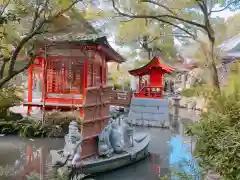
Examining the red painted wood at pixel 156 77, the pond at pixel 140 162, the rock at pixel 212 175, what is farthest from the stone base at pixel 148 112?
the rock at pixel 212 175

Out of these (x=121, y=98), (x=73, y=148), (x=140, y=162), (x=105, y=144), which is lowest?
(x=140, y=162)

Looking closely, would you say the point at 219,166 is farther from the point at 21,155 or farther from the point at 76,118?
the point at 76,118

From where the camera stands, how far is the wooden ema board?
22.7ft

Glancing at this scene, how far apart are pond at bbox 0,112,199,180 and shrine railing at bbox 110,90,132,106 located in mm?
4919

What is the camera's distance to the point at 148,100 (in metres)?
17.2

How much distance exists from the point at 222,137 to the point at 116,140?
4014mm

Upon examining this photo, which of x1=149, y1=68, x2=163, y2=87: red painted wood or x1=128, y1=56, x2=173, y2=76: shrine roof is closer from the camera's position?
x1=128, y1=56, x2=173, y2=76: shrine roof

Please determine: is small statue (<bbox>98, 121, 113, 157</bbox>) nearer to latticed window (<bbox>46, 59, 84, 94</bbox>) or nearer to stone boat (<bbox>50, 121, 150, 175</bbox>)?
stone boat (<bbox>50, 121, 150, 175</bbox>)

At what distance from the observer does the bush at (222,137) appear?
11.5 ft

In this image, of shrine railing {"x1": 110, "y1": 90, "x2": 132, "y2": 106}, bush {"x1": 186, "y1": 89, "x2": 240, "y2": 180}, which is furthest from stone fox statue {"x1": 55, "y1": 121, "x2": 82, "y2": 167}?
shrine railing {"x1": 110, "y1": 90, "x2": 132, "y2": 106}

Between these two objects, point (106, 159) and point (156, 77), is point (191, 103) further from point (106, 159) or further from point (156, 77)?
point (106, 159)

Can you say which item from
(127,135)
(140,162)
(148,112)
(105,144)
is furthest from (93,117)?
(148,112)

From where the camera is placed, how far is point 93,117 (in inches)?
286

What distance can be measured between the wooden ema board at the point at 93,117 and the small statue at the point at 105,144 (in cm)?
14
